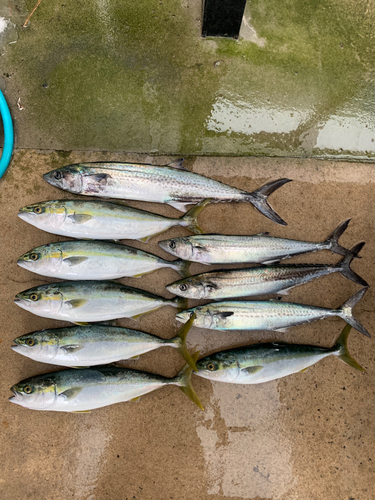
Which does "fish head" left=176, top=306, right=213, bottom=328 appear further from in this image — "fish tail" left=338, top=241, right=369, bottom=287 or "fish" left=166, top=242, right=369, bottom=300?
"fish tail" left=338, top=241, right=369, bottom=287

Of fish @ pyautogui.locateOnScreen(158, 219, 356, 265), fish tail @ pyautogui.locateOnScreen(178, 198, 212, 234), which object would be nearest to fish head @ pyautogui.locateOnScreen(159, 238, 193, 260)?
fish @ pyautogui.locateOnScreen(158, 219, 356, 265)

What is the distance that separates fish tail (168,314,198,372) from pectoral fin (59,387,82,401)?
1.06 metres

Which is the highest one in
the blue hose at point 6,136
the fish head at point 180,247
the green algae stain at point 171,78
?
the green algae stain at point 171,78

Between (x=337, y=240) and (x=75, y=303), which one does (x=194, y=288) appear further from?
(x=337, y=240)

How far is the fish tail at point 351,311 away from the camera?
368 cm

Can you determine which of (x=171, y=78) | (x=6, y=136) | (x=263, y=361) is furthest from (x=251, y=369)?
(x=6, y=136)

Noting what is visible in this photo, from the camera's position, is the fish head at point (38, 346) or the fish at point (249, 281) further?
the fish at point (249, 281)

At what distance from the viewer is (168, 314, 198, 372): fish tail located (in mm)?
3365

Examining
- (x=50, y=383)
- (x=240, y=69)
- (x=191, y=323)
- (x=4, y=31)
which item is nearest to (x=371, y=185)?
(x=240, y=69)

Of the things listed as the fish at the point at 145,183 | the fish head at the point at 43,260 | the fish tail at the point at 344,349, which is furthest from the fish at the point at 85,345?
the fish tail at the point at 344,349

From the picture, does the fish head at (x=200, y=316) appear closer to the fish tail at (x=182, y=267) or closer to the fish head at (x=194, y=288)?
the fish head at (x=194, y=288)

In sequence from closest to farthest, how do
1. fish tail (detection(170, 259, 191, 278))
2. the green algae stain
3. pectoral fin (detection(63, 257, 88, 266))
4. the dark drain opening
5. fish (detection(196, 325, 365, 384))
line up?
pectoral fin (detection(63, 257, 88, 266))
fish (detection(196, 325, 365, 384))
fish tail (detection(170, 259, 191, 278))
the dark drain opening
the green algae stain

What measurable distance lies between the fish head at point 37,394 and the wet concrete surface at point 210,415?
0.35 m

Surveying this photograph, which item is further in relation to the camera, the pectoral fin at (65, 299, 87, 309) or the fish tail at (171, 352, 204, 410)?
the fish tail at (171, 352, 204, 410)
